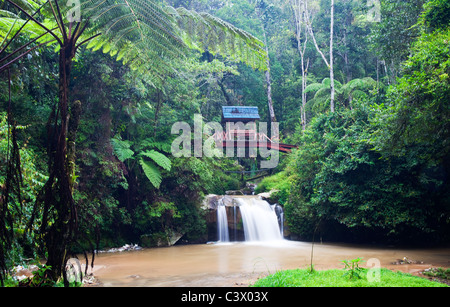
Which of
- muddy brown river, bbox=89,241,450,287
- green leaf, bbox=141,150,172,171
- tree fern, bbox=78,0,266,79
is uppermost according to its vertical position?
tree fern, bbox=78,0,266,79

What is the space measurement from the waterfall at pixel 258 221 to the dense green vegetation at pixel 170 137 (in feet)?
2.24

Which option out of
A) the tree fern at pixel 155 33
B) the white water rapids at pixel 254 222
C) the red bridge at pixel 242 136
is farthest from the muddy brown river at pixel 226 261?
the red bridge at pixel 242 136

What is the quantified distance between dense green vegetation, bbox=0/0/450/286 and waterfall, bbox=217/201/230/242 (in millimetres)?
585

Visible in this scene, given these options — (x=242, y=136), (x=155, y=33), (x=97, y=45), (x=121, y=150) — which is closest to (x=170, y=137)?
(x=121, y=150)

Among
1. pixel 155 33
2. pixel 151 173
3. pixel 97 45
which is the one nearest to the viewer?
pixel 155 33

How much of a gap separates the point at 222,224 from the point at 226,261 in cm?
428

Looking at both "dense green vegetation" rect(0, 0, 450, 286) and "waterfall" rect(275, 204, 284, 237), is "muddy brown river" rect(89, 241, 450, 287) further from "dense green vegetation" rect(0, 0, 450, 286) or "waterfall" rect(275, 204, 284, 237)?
"waterfall" rect(275, 204, 284, 237)

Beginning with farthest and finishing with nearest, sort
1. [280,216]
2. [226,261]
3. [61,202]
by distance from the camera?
[280,216] < [226,261] < [61,202]

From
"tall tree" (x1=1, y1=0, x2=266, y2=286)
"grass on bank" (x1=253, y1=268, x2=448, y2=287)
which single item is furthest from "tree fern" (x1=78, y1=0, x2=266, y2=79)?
"grass on bank" (x1=253, y1=268, x2=448, y2=287)

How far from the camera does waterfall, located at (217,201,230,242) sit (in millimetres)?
11801

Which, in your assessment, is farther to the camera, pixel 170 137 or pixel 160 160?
pixel 170 137

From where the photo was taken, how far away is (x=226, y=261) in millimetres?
7660

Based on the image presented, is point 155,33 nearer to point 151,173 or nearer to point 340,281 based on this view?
point 340,281

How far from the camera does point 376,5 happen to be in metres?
11.1
